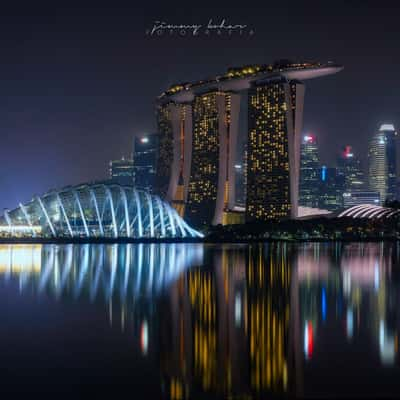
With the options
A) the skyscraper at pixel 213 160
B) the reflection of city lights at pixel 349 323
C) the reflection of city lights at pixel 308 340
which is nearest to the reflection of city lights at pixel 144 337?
the reflection of city lights at pixel 308 340

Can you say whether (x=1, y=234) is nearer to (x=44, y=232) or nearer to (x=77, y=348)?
(x=44, y=232)

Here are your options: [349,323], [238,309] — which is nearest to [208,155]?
[238,309]

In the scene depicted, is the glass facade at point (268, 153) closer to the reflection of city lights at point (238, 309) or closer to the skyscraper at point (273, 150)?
the skyscraper at point (273, 150)

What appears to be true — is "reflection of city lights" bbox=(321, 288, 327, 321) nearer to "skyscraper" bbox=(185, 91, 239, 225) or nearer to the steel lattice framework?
the steel lattice framework

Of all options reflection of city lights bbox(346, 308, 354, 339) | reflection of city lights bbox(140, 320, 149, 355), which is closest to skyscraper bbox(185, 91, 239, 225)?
reflection of city lights bbox(346, 308, 354, 339)

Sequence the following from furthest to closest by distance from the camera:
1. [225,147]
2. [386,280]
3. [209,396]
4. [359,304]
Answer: [225,147], [386,280], [359,304], [209,396]

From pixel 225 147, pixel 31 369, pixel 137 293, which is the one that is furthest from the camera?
pixel 225 147

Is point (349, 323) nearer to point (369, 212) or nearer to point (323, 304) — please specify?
point (323, 304)

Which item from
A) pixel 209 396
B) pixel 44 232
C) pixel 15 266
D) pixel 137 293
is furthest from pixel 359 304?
pixel 44 232
